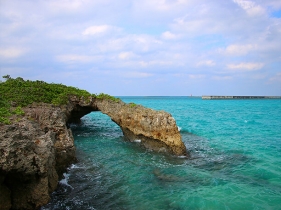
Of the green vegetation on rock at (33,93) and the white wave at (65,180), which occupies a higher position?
the green vegetation on rock at (33,93)

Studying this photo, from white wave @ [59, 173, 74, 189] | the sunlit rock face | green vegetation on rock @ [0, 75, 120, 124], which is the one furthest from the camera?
the sunlit rock face

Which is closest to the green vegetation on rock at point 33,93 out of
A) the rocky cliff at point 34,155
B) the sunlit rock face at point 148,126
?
the rocky cliff at point 34,155

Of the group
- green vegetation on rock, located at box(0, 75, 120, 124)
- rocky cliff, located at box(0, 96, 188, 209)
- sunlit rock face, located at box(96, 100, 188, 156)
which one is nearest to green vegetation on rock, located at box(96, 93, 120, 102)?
green vegetation on rock, located at box(0, 75, 120, 124)

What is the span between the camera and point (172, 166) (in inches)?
567

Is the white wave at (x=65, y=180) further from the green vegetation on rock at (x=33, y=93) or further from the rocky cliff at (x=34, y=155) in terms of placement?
the green vegetation on rock at (x=33, y=93)

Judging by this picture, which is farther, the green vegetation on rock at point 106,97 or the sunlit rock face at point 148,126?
the green vegetation on rock at point 106,97

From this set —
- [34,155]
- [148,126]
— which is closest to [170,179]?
[148,126]

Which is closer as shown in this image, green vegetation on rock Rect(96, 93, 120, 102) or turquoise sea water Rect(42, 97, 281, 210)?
turquoise sea water Rect(42, 97, 281, 210)

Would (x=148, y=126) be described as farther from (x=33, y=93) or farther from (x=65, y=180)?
(x=33, y=93)

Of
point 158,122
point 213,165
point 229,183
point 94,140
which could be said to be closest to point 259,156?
point 213,165

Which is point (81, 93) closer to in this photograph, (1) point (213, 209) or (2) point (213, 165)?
(2) point (213, 165)

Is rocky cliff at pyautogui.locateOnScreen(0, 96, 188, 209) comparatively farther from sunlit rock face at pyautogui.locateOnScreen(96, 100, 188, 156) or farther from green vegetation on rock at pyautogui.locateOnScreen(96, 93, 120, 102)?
green vegetation on rock at pyautogui.locateOnScreen(96, 93, 120, 102)

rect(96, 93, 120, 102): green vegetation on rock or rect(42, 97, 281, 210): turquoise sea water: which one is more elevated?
rect(96, 93, 120, 102): green vegetation on rock

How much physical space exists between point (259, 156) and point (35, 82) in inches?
776
